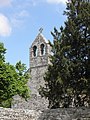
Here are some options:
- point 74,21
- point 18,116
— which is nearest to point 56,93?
point 18,116

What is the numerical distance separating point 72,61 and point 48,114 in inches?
116

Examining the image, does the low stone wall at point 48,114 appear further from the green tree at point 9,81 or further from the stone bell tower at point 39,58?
the stone bell tower at point 39,58

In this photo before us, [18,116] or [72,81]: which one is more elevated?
[72,81]

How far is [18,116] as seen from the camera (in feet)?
50.7

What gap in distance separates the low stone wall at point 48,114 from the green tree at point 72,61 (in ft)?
4.08

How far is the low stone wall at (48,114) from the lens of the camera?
581 inches

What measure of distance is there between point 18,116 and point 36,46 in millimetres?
27212

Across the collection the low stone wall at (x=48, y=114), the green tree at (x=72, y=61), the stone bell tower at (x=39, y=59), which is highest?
the stone bell tower at (x=39, y=59)

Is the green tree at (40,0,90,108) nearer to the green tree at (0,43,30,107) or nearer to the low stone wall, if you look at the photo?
the low stone wall

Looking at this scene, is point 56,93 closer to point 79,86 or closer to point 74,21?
point 79,86

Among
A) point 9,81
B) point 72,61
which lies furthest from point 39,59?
point 72,61

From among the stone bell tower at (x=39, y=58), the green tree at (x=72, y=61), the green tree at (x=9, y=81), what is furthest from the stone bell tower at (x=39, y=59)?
the green tree at (x=72, y=61)

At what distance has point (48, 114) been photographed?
50.8 feet

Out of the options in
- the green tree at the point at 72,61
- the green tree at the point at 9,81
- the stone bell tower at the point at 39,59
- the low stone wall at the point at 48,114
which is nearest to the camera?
the low stone wall at the point at 48,114
